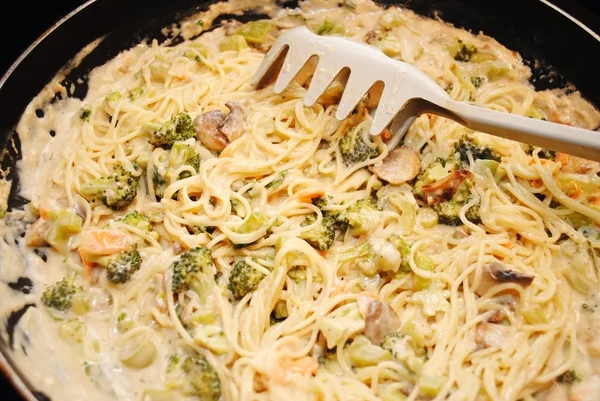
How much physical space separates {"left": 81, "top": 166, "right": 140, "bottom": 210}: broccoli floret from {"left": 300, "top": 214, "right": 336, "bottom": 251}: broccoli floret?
140cm

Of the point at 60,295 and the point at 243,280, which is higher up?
the point at 243,280

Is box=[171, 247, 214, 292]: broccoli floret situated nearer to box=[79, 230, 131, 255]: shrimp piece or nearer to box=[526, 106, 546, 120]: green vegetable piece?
box=[79, 230, 131, 255]: shrimp piece

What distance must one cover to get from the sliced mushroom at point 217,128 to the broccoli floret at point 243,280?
115 centimetres

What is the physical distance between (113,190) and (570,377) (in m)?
3.46

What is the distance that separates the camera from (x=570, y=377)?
345cm

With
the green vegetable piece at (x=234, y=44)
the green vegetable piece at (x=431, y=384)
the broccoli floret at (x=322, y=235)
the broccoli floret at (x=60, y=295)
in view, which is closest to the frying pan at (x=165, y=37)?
the green vegetable piece at (x=234, y=44)

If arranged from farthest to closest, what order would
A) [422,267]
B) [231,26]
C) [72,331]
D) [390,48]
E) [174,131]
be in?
1. [231,26]
2. [390,48]
3. [174,131]
4. [422,267]
5. [72,331]

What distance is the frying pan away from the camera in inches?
174

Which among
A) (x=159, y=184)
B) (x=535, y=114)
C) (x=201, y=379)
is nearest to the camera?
(x=201, y=379)

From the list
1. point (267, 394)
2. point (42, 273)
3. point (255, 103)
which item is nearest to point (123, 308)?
point (42, 273)

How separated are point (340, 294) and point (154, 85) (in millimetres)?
2709

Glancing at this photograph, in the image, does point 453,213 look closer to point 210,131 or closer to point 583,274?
point 583,274

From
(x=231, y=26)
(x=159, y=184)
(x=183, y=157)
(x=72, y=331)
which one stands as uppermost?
(x=231, y=26)

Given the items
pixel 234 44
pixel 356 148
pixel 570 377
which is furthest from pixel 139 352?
pixel 234 44
